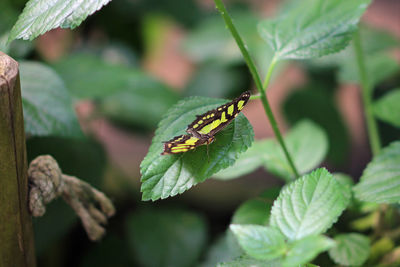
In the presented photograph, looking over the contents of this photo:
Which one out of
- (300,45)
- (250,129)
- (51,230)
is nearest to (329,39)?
(300,45)

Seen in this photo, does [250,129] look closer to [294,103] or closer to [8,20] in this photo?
[8,20]

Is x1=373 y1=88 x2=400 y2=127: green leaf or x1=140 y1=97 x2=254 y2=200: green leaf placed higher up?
x1=140 y1=97 x2=254 y2=200: green leaf

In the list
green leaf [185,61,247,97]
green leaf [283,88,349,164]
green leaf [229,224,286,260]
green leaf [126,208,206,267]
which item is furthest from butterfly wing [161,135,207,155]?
green leaf [185,61,247,97]

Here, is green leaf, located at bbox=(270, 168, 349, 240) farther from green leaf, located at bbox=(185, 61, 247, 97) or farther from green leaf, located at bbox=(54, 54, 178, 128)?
green leaf, located at bbox=(185, 61, 247, 97)

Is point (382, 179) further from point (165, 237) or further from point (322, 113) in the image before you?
point (322, 113)

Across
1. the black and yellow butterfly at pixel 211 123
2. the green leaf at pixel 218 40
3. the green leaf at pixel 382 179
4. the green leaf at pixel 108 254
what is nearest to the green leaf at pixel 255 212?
the green leaf at pixel 382 179

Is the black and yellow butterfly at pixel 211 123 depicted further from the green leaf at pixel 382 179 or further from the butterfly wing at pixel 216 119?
the green leaf at pixel 382 179

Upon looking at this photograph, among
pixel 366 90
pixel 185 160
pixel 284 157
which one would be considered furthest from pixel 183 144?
pixel 366 90
